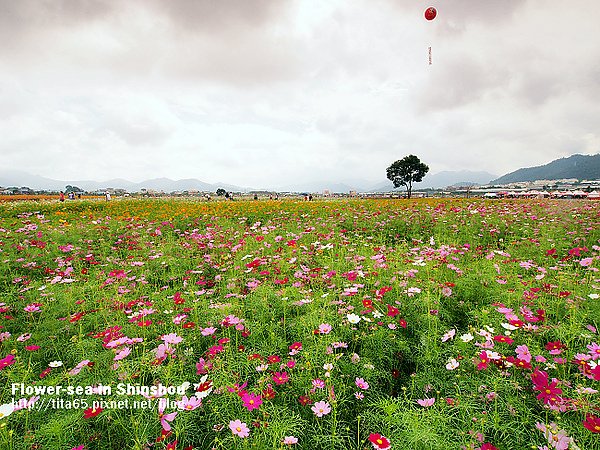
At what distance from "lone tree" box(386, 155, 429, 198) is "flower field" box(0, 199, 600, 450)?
5331 cm

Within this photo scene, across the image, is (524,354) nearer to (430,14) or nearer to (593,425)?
(593,425)

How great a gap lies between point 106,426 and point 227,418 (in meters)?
0.88

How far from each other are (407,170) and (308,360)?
57231 mm

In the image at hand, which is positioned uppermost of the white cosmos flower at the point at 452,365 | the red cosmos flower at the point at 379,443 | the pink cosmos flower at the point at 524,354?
the pink cosmos flower at the point at 524,354

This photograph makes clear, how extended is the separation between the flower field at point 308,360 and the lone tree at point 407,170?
5331 centimetres

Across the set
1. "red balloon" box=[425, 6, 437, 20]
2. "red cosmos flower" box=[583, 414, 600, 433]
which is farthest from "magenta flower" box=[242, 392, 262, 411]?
"red balloon" box=[425, 6, 437, 20]

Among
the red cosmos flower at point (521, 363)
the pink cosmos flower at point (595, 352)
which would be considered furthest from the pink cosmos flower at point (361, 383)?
the pink cosmos flower at point (595, 352)

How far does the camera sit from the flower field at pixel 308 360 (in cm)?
171

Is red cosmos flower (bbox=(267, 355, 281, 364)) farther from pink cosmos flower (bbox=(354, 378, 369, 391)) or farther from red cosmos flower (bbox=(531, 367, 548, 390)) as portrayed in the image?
red cosmos flower (bbox=(531, 367, 548, 390))

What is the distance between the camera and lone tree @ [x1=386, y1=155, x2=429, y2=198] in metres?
53.8

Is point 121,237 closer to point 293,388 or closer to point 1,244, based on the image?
point 1,244

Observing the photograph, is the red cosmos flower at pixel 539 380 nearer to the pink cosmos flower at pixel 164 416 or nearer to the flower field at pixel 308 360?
the flower field at pixel 308 360

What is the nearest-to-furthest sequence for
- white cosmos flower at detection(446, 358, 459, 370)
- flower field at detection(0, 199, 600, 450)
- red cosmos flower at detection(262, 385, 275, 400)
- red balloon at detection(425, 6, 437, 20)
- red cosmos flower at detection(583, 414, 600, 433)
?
red cosmos flower at detection(583, 414, 600, 433) → flower field at detection(0, 199, 600, 450) → red cosmos flower at detection(262, 385, 275, 400) → white cosmos flower at detection(446, 358, 459, 370) → red balloon at detection(425, 6, 437, 20)

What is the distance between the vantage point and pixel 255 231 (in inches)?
270
